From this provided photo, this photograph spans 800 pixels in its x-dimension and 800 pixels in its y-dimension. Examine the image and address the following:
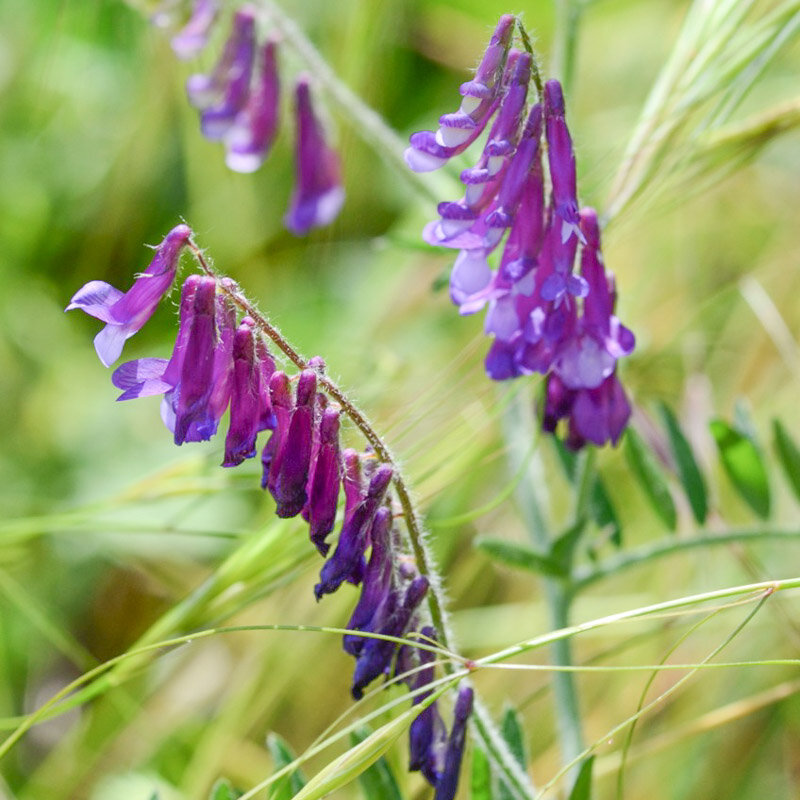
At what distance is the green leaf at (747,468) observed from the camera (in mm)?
2057

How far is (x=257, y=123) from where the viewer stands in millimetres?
2738

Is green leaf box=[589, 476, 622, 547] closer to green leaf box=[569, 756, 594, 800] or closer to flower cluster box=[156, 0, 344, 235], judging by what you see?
green leaf box=[569, 756, 594, 800]

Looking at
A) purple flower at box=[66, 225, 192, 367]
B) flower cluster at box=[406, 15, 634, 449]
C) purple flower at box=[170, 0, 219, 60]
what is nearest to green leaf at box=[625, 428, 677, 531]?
flower cluster at box=[406, 15, 634, 449]

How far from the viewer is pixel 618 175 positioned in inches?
83.1

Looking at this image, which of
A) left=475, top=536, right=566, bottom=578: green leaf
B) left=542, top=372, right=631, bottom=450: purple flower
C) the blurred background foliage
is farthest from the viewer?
the blurred background foliage

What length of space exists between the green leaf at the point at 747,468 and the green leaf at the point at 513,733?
23.8 inches

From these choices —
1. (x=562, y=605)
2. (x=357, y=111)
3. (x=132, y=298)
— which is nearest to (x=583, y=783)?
(x=562, y=605)

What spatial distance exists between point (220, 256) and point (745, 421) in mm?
2219

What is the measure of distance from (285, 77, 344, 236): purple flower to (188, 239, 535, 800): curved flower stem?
139cm

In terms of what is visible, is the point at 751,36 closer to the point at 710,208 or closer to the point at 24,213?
the point at 710,208

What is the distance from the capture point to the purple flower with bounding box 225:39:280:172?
272 centimetres

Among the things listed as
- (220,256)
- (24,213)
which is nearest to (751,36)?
(220,256)

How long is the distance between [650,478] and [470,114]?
82cm

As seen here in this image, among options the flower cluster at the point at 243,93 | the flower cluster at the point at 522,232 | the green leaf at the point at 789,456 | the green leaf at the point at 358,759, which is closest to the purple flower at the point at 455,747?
the green leaf at the point at 358,759
